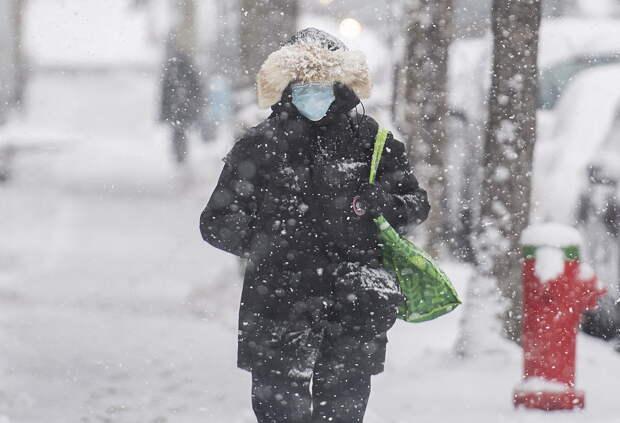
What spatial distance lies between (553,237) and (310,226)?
168 centimetres

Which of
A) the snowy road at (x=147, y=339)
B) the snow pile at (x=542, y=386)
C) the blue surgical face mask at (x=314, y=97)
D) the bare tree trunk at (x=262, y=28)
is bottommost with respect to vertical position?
the snowy road at (x=147, y=339)

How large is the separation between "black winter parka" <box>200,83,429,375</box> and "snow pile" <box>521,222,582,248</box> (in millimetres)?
1402

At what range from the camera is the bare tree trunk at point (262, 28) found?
30.2ft

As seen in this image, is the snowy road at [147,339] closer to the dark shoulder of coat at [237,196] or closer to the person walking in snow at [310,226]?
the person walking in snow at [310,226]

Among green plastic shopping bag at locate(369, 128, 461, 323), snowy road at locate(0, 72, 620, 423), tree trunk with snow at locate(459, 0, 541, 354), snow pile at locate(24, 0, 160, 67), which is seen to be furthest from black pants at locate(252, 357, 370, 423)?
snow pile at locate(24, 0, 160, 67)

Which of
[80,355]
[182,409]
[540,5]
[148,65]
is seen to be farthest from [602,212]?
[148,65]

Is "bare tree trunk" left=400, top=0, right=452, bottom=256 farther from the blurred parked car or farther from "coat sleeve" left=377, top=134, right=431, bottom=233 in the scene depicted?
"coat sleeve" left=377, top=134, right=431, bottom=233

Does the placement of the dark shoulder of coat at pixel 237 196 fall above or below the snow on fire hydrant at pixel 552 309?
above

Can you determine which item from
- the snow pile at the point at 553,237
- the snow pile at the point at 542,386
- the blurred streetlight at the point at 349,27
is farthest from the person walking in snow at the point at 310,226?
the blurred streetlight at the point at 349,27

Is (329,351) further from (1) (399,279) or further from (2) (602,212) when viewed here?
(2) (602,212)

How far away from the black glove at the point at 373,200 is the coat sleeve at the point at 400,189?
56 mm

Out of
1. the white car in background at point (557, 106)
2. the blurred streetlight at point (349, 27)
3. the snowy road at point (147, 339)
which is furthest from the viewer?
the blurred streetlight at point (349, 27)

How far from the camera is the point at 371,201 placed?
3.66 m

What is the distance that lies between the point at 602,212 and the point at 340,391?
3341 mm
